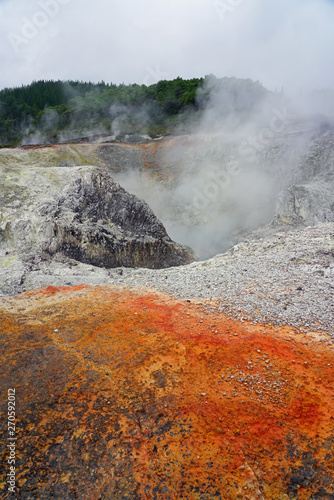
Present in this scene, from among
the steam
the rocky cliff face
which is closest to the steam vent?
the rocky cliff face

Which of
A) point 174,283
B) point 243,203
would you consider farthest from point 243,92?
point 174,283

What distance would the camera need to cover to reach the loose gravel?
7691 mm

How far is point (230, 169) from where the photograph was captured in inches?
1155

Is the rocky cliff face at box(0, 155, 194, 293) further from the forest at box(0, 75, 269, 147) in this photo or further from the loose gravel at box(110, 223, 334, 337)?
the forest at box(0, 75, 269, 147)

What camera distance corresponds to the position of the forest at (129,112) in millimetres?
38344

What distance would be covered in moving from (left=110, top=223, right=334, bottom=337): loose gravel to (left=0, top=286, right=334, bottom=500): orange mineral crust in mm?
680

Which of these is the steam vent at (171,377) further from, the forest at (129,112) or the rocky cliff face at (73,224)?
the forest at (129,112)

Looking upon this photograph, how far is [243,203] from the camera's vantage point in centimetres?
2630

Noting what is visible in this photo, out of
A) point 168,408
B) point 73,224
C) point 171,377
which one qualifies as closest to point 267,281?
point 171,377

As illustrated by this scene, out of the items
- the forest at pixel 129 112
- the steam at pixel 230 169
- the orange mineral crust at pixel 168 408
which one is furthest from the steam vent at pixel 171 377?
the forest at pixel 129 112

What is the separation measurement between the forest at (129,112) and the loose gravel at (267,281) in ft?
86.9

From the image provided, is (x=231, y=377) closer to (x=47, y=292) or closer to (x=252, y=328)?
(x=252, y=328)

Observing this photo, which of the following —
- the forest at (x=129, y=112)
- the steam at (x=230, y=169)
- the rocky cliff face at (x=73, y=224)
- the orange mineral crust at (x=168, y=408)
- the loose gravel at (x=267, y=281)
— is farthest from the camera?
the forest at (x=129, y=112)

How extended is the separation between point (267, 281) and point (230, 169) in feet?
72.6
